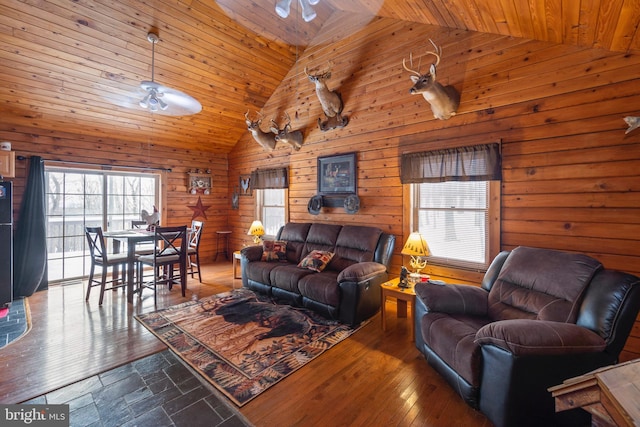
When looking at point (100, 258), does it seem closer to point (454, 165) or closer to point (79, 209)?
point (79, 209)

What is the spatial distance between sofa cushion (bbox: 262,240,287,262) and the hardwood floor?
1.68 m

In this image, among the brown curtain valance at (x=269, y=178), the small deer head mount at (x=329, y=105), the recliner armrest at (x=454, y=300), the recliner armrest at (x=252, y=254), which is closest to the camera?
the recliner armrest at (x=454, y=300)

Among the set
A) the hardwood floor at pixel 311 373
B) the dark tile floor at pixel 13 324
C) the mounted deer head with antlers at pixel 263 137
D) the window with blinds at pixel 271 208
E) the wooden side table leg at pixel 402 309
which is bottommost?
the hardwood floor at pixel 311 373

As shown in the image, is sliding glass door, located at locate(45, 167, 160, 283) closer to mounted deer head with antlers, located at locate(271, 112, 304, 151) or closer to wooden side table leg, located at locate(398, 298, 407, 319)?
mounted deer head with antlers, located at locate(271, 112, 304, 151)

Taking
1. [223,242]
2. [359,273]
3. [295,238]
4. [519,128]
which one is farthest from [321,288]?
[223,242]

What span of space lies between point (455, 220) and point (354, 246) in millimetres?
1296

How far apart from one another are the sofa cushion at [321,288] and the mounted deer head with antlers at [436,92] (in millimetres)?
2257

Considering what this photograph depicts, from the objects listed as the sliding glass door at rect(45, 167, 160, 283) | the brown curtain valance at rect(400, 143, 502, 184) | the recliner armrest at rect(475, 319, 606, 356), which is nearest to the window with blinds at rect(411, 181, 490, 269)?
the brown curtain valance at rect(400, 143, 502, 184)

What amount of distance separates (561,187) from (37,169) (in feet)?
22.3

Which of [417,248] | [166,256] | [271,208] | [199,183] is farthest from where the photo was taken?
[199,183]

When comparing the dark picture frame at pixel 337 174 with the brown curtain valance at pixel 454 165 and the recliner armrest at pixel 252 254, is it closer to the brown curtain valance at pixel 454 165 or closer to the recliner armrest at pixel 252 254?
the brown curtain valance at pixel 454 165

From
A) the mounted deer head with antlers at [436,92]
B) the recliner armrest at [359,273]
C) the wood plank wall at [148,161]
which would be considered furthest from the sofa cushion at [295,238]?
the wood plank wall at [148,161]

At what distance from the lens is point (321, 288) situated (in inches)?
124

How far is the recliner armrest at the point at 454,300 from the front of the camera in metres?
2.27
